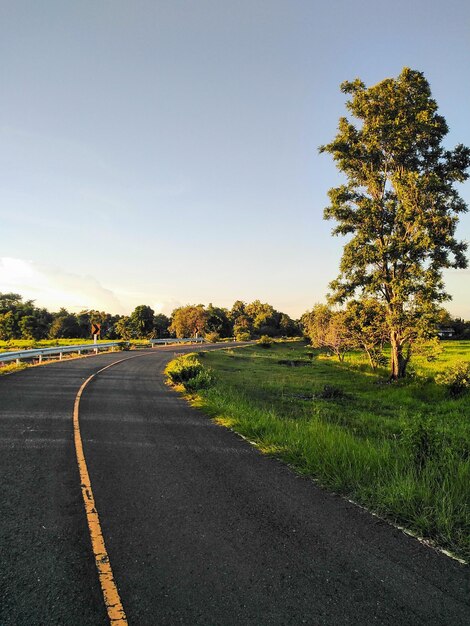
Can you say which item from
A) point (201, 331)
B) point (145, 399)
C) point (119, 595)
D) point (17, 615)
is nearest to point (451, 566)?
point (119, 595)

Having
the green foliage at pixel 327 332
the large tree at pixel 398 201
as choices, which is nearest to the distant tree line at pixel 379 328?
the large tree at pixel 398 201

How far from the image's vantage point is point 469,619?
279 centimetres

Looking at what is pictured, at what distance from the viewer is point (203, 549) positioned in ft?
12.3

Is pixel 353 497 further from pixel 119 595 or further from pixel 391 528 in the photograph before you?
pixel 119 595

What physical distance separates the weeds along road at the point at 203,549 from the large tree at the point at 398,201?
1703 cm

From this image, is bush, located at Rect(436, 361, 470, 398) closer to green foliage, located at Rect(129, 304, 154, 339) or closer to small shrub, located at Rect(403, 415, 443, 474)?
small shrub, located at Rect(403, 415, 443, 474)

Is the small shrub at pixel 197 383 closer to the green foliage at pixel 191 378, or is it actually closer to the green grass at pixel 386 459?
the green foliage at pixel 191 378

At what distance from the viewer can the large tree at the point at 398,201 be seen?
19.6 metres

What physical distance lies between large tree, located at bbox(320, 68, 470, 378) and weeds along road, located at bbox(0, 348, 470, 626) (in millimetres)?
17028

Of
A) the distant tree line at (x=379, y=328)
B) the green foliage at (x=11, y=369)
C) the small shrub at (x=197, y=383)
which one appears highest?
Answer: the distant tree line at (x=379, y=328)

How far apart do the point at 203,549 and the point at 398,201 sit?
22.8 meters

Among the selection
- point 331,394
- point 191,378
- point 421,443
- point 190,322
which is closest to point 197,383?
point 191,378

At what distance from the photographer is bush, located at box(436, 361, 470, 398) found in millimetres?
17859

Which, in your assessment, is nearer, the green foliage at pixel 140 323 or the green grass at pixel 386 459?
the green grass at pixel 386 459
